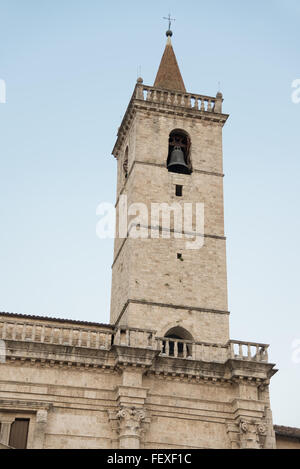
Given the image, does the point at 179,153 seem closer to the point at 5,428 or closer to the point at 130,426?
the point at 130,426

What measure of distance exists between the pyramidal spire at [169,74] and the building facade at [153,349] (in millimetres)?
2502

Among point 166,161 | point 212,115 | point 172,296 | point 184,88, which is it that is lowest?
point 172,296

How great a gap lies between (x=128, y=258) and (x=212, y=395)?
6792mm

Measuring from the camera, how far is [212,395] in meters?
24.8

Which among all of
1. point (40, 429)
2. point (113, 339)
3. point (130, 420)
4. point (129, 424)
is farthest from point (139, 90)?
point (40, 429)

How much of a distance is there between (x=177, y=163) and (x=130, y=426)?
12.0 metres

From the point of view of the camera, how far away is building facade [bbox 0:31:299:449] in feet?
76.3

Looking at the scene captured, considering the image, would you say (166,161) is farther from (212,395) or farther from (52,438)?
(52,438)

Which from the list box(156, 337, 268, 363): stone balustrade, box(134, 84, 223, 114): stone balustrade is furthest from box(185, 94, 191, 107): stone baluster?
box(156, 337, 268, 363): stone balustrade

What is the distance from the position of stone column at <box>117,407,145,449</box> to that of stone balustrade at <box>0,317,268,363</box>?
225cm

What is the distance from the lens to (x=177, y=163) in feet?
99.8

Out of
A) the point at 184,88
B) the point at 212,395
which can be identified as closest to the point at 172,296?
the point at 212,395

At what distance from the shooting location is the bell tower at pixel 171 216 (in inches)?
1085

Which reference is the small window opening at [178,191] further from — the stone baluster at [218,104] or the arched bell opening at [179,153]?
the stone baluster at [218,104]
